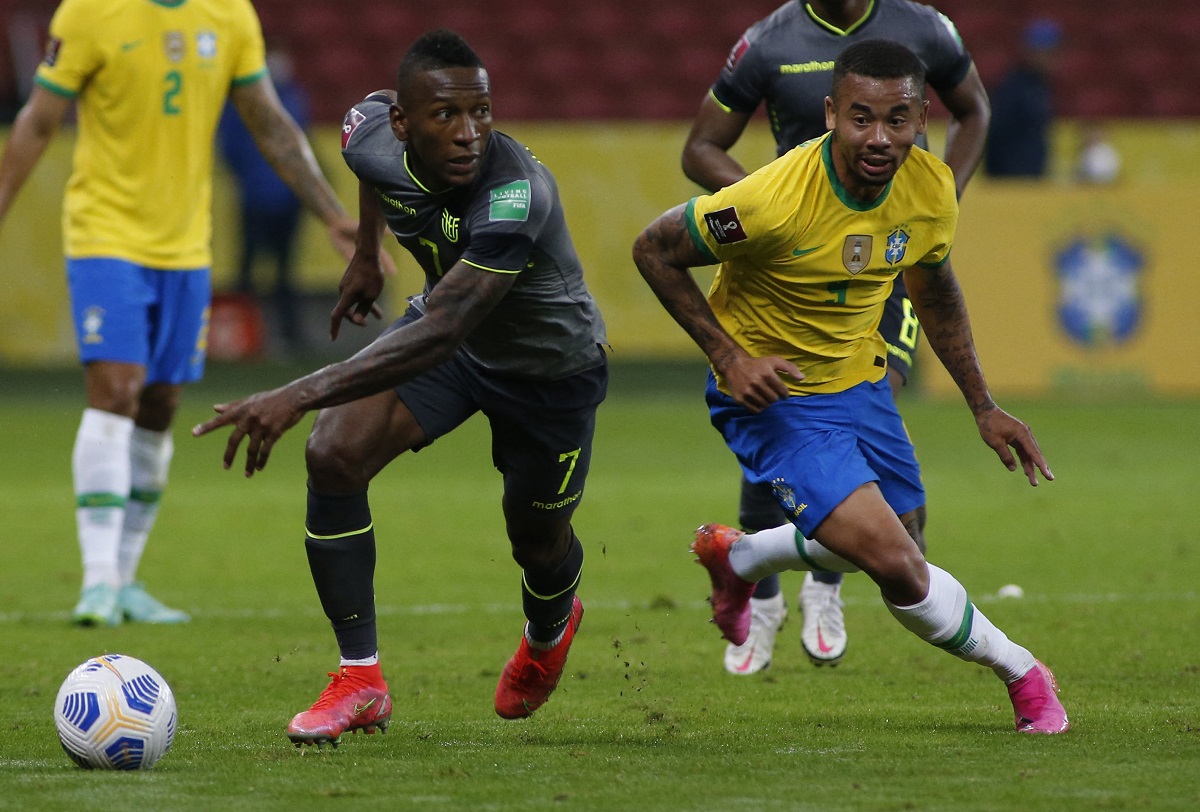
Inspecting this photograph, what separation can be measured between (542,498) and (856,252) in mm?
1134

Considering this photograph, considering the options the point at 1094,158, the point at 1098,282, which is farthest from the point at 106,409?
the point at 1094,158

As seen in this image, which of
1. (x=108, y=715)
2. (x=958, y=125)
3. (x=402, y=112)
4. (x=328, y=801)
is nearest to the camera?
(x=328, y=801)

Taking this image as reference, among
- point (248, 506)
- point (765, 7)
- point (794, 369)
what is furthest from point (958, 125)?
point (765, 7)

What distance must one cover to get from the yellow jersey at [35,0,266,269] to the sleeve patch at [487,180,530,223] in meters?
2.97

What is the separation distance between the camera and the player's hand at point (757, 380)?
16.1ft

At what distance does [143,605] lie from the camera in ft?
23.7

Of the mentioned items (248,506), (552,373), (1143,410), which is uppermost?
(552,373)

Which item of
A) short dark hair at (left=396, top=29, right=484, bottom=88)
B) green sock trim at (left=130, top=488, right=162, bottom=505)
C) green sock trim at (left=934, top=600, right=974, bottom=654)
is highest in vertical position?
short dark hair at (left=396, top=29, right=484, bottom=88)

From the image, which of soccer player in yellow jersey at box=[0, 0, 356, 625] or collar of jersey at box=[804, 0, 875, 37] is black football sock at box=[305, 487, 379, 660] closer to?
soccer player in yellow jersey at box=[0, 0, 356, 625]

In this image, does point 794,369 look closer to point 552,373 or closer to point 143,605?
point 552,373

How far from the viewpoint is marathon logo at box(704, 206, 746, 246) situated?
4.93 m

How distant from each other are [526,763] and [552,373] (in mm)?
1190

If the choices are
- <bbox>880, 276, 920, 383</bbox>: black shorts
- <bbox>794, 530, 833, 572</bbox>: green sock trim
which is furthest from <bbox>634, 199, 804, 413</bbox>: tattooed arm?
<bbox>880, 276, 920, 383</bbox>: black shorts

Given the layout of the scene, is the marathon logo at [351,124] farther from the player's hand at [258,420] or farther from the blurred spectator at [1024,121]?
the blurred spectator at [1024,121]
